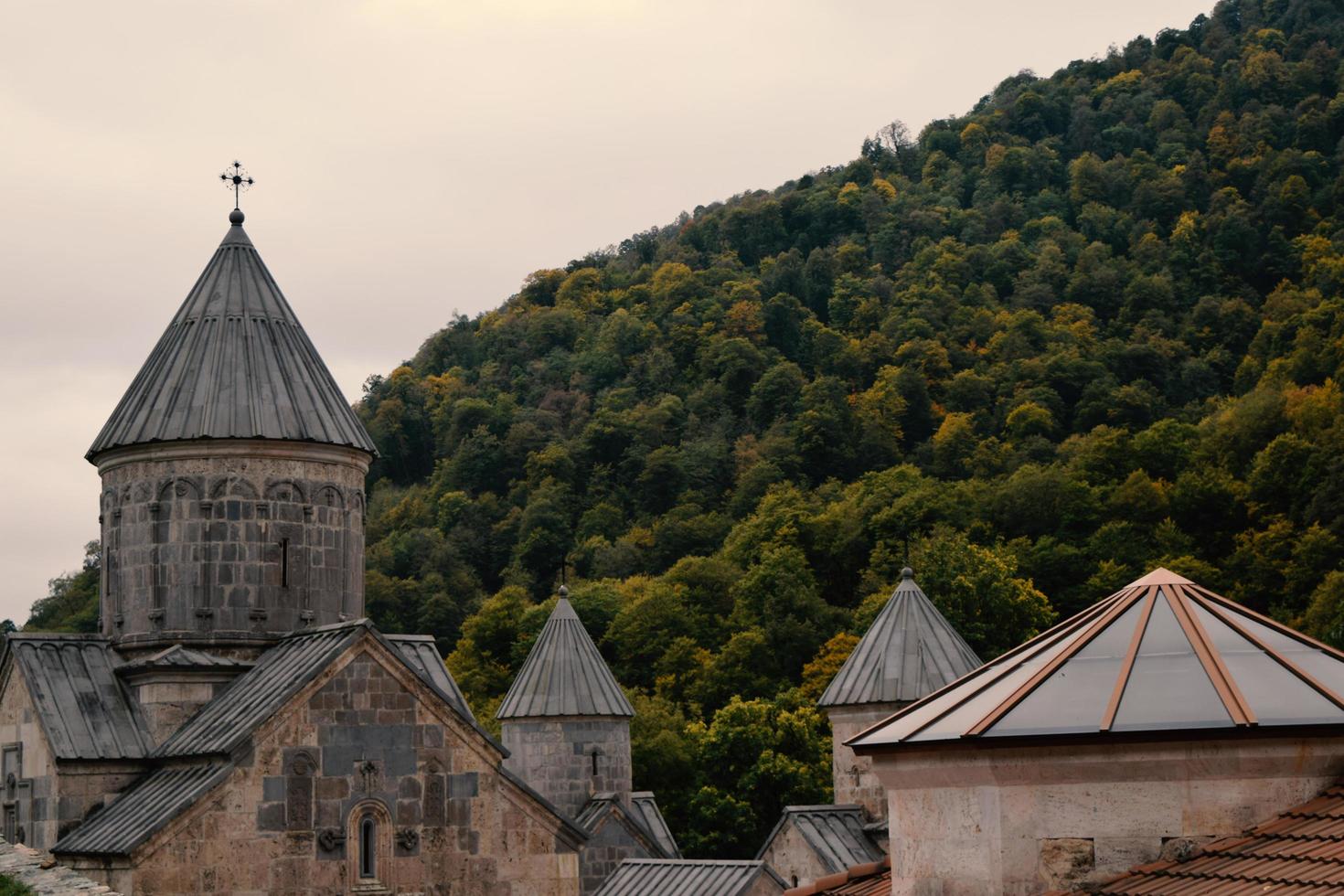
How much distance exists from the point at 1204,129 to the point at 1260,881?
8676cm

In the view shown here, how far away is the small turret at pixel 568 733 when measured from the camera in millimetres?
30547

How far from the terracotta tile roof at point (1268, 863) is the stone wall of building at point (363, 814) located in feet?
34.3

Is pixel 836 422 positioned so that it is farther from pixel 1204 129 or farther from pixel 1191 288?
pixel 1204 129

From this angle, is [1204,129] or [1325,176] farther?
[1204,129]

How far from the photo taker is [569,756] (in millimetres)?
30641

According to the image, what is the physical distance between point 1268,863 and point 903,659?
758 inches

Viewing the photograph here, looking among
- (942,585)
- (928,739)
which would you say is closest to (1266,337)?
(942,585)

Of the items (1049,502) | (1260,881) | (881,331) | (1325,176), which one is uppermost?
(1325,176)

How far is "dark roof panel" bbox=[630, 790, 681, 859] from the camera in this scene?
31.3m

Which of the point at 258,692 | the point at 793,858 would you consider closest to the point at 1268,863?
the point at 258,692

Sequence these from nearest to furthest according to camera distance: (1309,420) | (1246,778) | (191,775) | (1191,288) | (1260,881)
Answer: (1260,881)
(1246,778)
(191,775)
(1309,420)
(1191,288)

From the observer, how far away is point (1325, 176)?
82.1 meters

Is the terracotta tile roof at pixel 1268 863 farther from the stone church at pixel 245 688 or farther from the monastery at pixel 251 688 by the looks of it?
the stone church at pixel 245 688

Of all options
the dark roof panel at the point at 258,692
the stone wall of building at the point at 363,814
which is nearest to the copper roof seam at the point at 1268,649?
the stone wall of building at the point at 363,814
